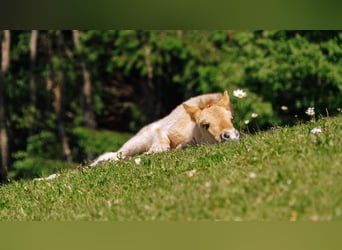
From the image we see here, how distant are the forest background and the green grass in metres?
14.3

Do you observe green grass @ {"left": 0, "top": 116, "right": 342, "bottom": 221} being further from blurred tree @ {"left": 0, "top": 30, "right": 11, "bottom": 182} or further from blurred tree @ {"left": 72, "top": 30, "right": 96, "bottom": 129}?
blurred tree @ {"left": 72, "top": 30, "right": 96, "bottom": 129}

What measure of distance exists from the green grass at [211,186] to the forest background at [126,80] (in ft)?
46.9

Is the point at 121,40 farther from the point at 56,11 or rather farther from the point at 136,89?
the point at 56,11

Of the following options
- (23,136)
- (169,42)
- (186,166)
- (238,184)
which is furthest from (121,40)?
(238,184)

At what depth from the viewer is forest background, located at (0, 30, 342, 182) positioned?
84.9ft

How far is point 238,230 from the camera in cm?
695

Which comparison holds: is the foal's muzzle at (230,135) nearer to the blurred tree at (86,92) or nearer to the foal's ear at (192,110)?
the foal's ear at (192,110)

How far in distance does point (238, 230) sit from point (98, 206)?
245 centimetres

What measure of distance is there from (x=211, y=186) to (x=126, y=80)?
2610 cm

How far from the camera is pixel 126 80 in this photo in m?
34.2

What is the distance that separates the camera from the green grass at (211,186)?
741 centimetres

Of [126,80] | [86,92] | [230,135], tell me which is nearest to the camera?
[230,135]

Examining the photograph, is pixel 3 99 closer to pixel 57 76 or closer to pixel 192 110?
pixel 57 76

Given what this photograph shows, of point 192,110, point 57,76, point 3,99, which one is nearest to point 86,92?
point 57,76
